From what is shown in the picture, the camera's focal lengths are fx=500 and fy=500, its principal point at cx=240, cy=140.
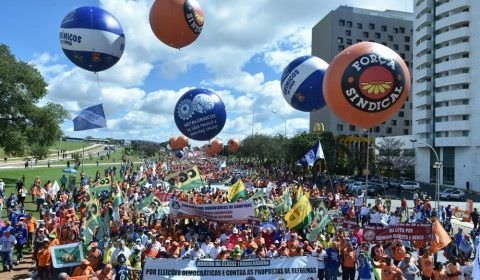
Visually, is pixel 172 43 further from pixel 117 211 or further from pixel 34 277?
pixel 34 277

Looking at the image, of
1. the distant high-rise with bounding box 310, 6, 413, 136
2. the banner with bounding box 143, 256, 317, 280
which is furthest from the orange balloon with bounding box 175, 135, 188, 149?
the distant high-rise with bounding box 310, 6, 413, 136

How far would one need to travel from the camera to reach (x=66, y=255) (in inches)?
483

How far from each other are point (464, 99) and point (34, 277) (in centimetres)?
6993

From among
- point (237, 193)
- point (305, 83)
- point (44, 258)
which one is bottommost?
point (44, 258)

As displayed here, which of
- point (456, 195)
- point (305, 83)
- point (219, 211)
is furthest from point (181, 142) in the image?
point (219, 211)

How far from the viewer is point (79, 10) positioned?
1600cm

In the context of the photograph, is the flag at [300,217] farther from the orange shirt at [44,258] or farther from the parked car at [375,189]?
the parked car at [375,189]

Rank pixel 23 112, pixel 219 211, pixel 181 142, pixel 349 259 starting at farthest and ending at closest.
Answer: pixel 181 142 < pixel 23 112 < pixel 219 211 < pixel 349 259

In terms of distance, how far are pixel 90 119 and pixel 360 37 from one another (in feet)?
335

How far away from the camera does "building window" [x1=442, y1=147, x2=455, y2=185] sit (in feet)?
234

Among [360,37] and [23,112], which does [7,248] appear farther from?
[360,37]

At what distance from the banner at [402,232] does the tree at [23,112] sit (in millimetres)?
37015

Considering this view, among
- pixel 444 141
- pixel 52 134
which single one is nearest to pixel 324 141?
pixel 444 141

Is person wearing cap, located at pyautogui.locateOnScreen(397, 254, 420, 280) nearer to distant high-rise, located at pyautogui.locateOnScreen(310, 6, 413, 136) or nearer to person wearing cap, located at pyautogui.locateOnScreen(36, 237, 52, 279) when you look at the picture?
person wearing cap, located at pyautogui.locateOnScreen(36, 237, 52, 279)
